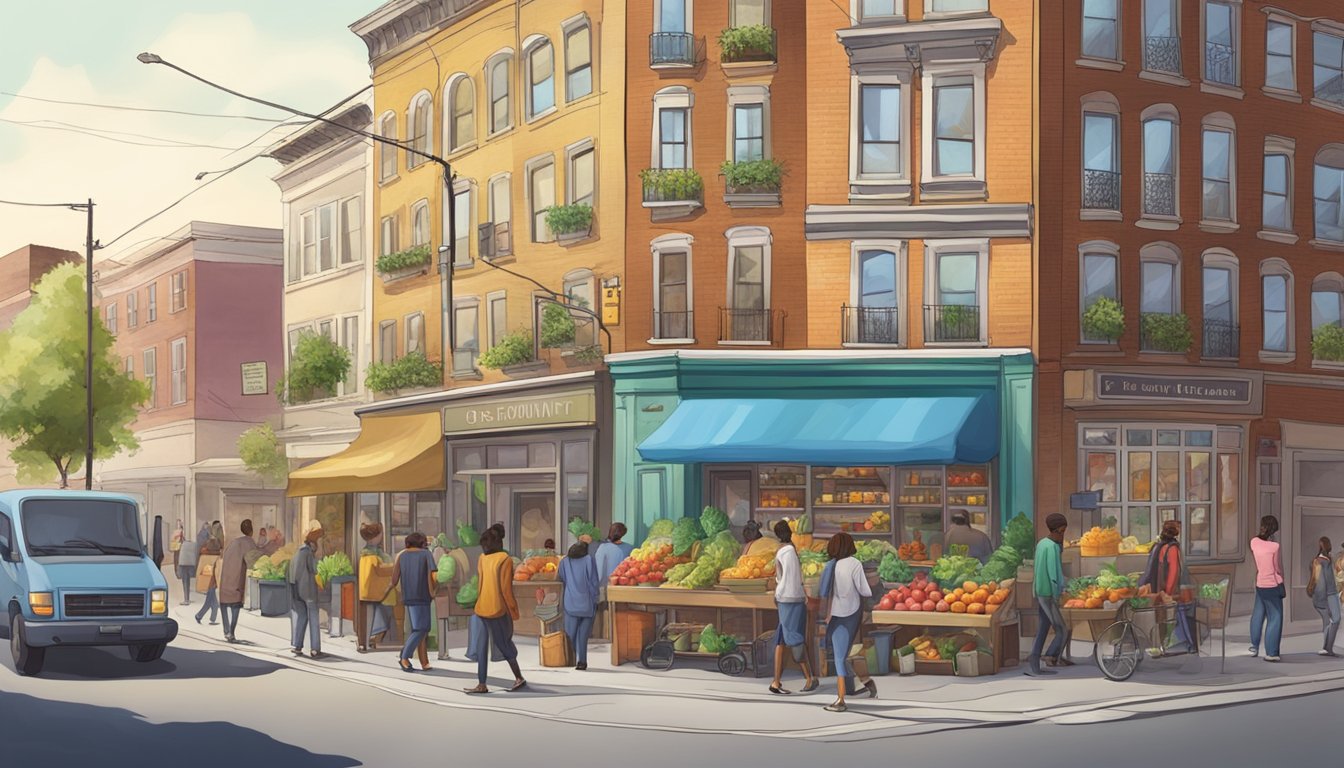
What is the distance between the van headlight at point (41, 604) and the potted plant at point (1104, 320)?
1813 cm

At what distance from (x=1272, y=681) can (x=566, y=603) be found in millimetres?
9010

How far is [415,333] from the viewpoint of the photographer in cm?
3800

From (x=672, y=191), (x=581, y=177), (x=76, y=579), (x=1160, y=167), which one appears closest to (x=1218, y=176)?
(x=1160, y=167)

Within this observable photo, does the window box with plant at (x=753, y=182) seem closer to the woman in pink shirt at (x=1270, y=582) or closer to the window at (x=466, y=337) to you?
the window at (x=466, y=337)

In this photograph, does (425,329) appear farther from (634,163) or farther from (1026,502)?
(1026,502)

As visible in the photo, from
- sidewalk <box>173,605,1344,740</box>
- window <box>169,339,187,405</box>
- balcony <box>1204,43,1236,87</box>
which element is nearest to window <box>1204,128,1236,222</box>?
balcony <box>1204,43,1236,87</box>

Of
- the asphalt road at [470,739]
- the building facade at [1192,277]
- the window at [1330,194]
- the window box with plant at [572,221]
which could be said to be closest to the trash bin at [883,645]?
the asphalt road at [470,739]

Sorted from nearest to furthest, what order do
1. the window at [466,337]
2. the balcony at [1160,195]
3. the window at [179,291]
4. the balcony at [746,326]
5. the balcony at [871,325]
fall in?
the balcony at [871,325] → the balcony at [746,326] → the balcony at [1160,195] → the window at [466,337] → the window at [179,291]

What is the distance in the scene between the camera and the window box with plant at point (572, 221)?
31.8m

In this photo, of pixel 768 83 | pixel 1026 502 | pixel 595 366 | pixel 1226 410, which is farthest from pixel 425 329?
pixel 1226 410

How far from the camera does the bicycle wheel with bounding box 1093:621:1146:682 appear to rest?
19406 millimetres

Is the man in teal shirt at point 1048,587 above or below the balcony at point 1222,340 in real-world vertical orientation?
below

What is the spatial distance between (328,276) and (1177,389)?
2262 cm

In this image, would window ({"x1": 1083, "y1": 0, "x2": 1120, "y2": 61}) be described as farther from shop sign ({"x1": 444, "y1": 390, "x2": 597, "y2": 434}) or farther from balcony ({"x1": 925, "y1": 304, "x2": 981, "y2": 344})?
shop sign ({"x1": 444, "y1": 390, "x2": 597, "y2": 434})
